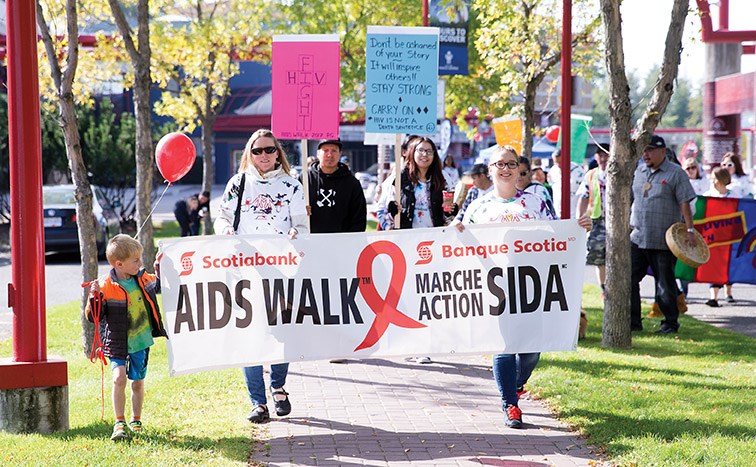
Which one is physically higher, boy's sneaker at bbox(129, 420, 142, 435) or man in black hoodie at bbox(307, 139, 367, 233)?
man in black hoodie at bbox(307, 139, 367, 233)

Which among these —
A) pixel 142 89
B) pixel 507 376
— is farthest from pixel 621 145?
pixel 142 89

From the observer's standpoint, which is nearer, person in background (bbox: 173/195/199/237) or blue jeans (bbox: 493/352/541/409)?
blue jeans (bbox: 493/352/541/409)

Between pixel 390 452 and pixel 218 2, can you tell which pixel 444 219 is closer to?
pixel 390 452

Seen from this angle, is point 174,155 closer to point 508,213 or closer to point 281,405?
point 281,405

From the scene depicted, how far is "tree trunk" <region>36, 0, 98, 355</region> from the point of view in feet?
30.5

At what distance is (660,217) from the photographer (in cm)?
1108

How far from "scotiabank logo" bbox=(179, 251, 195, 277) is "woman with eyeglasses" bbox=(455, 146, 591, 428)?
1.71 metres

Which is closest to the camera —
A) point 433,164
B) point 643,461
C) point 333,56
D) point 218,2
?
point 643,461

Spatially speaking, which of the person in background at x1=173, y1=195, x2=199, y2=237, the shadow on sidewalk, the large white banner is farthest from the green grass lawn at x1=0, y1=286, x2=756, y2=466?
the person in background at x1=173, y1=195, x2=199, y2=237

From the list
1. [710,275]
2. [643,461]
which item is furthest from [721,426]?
[710,275]

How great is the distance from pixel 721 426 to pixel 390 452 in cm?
209

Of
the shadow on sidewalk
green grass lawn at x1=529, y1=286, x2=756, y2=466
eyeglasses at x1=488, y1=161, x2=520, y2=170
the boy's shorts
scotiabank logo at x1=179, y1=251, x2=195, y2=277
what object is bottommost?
the shadow on sidewalk

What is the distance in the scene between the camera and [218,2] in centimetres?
2625

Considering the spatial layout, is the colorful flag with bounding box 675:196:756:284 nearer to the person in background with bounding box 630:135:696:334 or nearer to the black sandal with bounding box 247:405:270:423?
the person in background with bounding box 630:135:696:334
